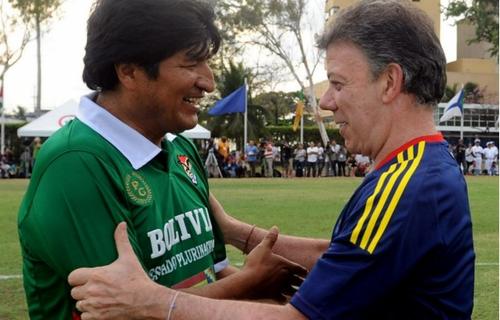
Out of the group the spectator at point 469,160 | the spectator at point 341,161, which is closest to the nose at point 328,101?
the spectator at point 341,161

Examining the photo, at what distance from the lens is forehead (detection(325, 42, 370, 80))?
2.29 m

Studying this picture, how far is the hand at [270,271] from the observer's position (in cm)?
270

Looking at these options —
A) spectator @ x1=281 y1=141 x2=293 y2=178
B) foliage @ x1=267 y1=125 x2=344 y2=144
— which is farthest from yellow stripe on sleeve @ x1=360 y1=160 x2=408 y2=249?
foliage @ x1=267 y1=125 x2=344 y2=144

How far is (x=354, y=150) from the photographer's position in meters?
2.49

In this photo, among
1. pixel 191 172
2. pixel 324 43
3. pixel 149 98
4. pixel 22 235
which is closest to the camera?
pixel 22 235

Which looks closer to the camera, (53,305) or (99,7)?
(53,305)

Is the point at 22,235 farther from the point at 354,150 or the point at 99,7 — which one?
the point at 354,150

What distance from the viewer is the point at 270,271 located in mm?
2738

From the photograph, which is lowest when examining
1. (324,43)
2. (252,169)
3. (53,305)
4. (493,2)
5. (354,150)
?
(252,169)

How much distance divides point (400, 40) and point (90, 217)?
1.06 m

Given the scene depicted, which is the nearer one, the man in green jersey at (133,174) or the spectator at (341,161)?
the man in green jersey at (133,174)

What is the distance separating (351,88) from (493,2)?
104 ft

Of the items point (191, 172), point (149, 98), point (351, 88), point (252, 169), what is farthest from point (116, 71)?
point (252, 169)

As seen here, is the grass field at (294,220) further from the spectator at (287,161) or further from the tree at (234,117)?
the tree at (234,117)
